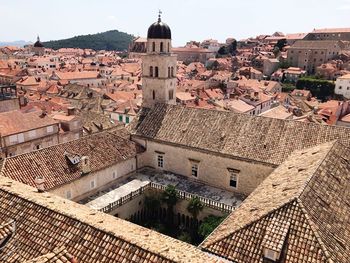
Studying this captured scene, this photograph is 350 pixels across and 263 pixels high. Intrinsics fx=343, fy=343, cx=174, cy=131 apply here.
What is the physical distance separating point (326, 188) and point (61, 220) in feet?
50.7

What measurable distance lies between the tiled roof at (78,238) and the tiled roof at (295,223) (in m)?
3.48

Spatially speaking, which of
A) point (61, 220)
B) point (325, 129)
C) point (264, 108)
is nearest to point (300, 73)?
point (264, 108)

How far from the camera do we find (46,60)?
150625mm

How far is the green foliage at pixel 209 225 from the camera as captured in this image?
2817cm

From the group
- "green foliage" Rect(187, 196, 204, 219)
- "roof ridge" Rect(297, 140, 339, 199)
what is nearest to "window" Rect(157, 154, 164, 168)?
"green foliage" Rect(187, 196, 204, 219)

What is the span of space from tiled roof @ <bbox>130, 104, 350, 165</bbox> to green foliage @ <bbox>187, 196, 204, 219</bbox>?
16.7 feet

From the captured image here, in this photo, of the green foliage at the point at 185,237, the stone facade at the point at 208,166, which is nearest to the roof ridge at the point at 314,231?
the stone facade at the point at 208,166

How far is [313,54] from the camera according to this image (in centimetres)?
13500

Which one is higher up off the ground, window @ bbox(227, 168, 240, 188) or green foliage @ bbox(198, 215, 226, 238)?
window @ bbox(227, 168, 240, 188)

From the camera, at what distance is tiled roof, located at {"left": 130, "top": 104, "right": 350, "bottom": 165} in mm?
30047

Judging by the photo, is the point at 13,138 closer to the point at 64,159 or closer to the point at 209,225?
the point at 64,159

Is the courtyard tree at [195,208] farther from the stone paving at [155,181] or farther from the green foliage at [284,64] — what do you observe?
the green foliage at [284,64]

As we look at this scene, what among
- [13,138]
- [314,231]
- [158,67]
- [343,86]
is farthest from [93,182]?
[343,86]

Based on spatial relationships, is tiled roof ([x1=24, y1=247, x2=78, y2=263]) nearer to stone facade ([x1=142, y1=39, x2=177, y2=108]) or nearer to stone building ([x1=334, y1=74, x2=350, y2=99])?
stone facade ([x1=142, y1=39, x2=177, y2=108])
